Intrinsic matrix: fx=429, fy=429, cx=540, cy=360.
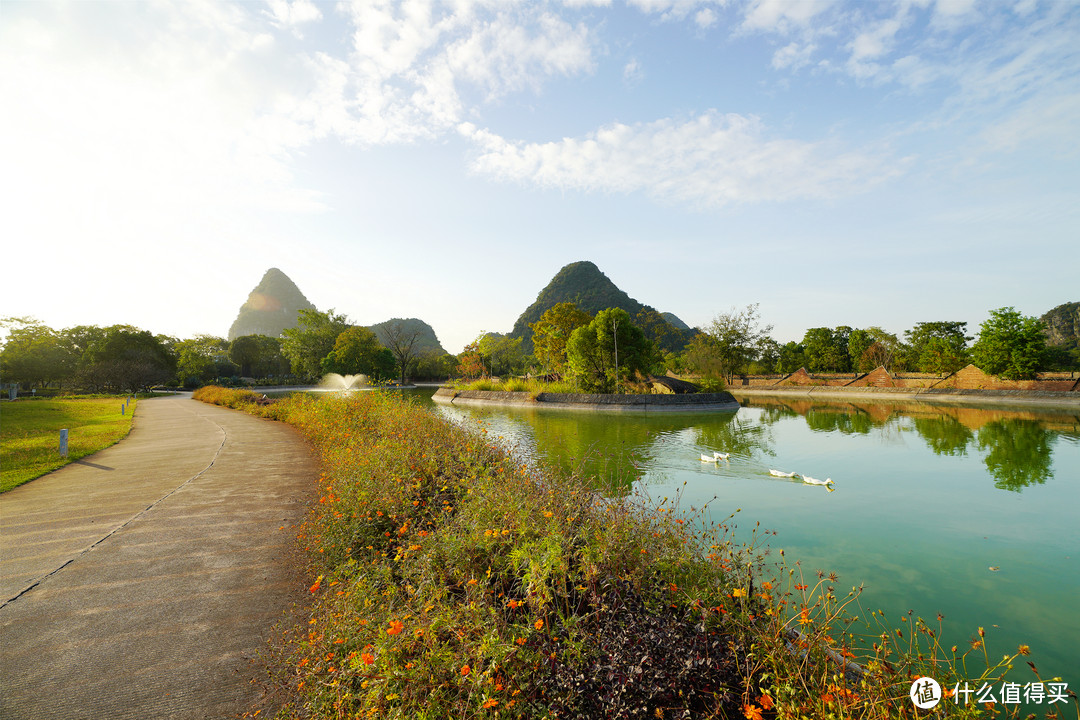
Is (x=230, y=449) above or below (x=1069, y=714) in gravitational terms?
above

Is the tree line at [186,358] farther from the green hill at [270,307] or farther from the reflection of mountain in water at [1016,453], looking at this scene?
the green hill at [270,307]

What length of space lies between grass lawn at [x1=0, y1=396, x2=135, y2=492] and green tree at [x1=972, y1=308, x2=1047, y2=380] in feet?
168

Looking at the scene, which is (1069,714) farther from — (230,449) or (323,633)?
(230,449)

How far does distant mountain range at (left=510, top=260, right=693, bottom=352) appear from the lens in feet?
306

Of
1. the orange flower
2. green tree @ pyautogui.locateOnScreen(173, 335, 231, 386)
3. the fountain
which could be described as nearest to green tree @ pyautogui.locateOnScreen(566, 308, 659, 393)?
the orange flower

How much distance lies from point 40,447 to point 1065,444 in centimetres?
3056

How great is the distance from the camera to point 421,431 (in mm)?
8484

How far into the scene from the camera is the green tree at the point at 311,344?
58.5 meters

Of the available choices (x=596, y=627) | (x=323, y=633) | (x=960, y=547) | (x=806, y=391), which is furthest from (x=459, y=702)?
(x=806, y=391)

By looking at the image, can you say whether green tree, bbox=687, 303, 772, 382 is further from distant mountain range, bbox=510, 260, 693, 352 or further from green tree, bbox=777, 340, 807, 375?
distant mountain range, bbox=510, 260, 693, 352

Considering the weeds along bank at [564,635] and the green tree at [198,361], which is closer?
the weeds along bank at [564,635]

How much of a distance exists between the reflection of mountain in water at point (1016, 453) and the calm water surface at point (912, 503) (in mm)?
53

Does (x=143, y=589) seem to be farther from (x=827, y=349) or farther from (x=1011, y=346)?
(x=827, y=349)

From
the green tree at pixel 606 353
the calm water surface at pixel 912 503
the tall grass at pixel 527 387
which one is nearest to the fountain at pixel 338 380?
the tall grass at pixel 527 387
